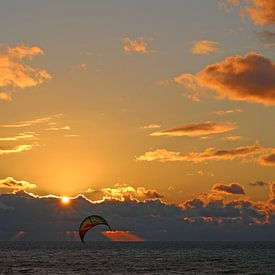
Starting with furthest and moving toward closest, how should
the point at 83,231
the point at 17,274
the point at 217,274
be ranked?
1. the point at 217,274
2. the point at 17,274
3. the point at 83,231

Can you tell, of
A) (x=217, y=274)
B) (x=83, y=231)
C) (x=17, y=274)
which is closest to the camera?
(x=83, y=231)

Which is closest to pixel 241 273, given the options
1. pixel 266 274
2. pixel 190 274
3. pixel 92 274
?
pixel 266 274

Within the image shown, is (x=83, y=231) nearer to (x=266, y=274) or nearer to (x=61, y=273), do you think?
(x=61, y=273)

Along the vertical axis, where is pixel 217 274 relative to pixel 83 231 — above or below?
below

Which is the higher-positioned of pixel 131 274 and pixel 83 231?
pixel 83 231

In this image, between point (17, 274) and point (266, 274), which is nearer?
point (17, 274)

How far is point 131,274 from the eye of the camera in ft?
338

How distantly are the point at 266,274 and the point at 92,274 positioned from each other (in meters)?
32.0

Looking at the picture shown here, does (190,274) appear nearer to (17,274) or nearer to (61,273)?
(61,273)

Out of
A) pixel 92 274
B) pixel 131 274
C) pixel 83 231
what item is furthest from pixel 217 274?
pixel 83 231

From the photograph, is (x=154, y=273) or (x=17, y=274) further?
(x=154, y=273)

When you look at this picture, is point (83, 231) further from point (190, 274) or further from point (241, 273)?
point (241, 273)

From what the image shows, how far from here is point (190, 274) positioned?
10394cm

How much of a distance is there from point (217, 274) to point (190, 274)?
5538 millimetres
